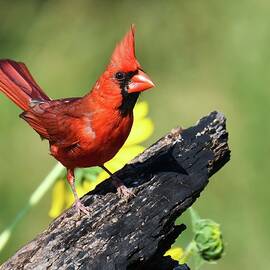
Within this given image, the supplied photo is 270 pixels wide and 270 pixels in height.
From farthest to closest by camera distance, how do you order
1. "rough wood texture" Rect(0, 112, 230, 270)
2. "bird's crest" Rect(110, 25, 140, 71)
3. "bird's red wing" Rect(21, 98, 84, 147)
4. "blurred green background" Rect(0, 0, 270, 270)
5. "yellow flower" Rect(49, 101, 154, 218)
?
Result: "blurred green background" Rect(0, 0, 270, 270) → "yellow flower" Rect(49, 101, 154, 218) → "bird's red wing" Rect(21, 98, 84, 147) → "bird's crest" Rect(110, 25, 140, 71) → "rough wood texture" Rect(0, 112, 230, 270)

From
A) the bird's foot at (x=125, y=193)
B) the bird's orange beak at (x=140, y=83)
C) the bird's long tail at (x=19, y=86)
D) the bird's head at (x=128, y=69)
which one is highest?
the bird's long tail at (x=19, y=86)

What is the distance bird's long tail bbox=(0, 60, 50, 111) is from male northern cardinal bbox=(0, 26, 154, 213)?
98mm

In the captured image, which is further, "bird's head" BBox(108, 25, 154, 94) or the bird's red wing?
the bird's red wing

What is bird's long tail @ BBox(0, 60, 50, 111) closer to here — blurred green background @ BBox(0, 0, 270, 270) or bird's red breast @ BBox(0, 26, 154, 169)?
bird's red breast @ BBox(0, 26, 154, 169)

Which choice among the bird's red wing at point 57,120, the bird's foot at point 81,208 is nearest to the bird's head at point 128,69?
the bird's red wing at point 57,120

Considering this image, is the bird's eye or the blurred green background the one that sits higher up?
the blurred green background

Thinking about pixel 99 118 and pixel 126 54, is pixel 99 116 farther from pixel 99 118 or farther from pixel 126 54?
pixel 126 54

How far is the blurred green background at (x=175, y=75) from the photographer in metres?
4.25

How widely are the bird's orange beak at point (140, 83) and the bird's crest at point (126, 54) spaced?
21 millimetres

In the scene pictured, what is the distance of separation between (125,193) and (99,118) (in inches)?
7.7

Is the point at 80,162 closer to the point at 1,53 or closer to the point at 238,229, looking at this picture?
the point at 238,229

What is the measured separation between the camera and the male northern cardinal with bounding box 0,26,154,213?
7.29 ft

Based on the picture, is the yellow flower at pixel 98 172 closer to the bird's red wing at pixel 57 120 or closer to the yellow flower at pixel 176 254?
Answer: the bird's red wing at pixel 57 120

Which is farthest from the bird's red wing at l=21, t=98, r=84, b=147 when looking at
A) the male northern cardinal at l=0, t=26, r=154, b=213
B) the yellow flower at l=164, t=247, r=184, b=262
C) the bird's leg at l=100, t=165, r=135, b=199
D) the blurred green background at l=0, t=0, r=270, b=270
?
the blurred green background at l=0, t=0, r=270, b=270
